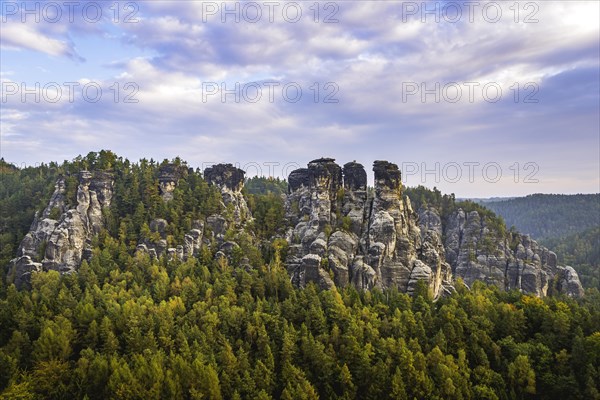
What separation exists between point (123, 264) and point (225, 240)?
20.8 meters

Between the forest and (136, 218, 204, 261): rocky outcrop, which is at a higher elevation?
(136, 218, 204, 261): rocky outcrop

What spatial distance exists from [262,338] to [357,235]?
3628 centimetres

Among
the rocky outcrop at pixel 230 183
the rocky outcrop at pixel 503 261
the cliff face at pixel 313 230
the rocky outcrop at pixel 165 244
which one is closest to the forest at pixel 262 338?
the rocky outcrop at pixel 165 244

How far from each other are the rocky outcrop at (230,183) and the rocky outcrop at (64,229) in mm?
24519

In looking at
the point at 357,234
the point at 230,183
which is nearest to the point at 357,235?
the point at 357,234

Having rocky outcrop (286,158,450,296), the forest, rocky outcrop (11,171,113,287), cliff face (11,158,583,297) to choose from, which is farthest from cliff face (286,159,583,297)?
rocky outcrop (11,171,113,287)

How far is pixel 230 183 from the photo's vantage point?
11188 centimetres

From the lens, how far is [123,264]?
287 ft

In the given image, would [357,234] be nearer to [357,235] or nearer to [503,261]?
[357,235]

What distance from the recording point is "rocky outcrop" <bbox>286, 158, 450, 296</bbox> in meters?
85.8

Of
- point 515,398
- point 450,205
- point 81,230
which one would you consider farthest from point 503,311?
point 450,205

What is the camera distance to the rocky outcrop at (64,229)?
282 ft

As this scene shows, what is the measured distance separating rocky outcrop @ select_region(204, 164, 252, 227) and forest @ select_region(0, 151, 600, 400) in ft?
66.0

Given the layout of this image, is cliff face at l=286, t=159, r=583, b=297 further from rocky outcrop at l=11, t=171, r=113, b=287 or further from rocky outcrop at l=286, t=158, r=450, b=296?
rocky outcrop at l=11, t=171, r=113, b=287
